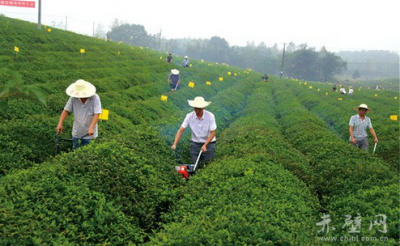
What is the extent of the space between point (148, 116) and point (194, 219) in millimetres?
8257

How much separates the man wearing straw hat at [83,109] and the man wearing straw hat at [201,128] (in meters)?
1.76

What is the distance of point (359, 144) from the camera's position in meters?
10.6

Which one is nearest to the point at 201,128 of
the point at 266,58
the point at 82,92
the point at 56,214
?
the point at 82,92

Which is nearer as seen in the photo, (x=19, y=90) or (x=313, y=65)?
(x=19, y=90)

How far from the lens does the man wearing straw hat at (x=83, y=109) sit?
23.2 feet

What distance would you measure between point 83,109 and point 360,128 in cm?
744

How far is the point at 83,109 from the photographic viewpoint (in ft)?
23.7

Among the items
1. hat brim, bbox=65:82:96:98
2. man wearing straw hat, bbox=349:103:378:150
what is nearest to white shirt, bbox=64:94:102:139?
hat brim, bbox=65:82:96:98

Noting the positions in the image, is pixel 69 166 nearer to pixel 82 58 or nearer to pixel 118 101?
pixel 118 101

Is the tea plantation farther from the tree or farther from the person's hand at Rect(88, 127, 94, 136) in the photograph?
the tree

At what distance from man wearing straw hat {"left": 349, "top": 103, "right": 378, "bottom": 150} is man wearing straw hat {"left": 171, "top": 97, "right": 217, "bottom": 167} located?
4.51 m

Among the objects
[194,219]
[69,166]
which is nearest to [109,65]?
[69,166]

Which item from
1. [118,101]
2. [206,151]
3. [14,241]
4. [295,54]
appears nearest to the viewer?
[14,241]

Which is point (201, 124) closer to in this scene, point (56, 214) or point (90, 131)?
point (90, 131)
